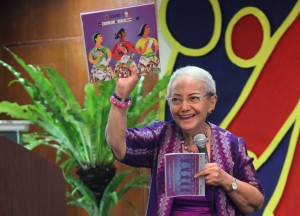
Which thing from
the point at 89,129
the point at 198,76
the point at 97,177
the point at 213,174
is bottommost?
the point at 97,177

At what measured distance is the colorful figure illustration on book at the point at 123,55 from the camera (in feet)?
5.66

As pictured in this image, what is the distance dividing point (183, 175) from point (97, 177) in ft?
7.22

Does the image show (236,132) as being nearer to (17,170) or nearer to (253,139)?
(253,139)

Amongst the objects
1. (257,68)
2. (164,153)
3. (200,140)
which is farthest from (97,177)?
(200,140)

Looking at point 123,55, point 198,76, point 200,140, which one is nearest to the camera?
point 200,140

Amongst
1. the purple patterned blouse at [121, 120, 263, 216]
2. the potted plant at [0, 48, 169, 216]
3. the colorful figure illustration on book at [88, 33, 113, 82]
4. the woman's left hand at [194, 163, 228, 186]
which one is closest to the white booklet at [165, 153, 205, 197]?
the woman's left hand at [194, 163, 228, 186]

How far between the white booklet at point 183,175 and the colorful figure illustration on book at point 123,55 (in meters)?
0.33

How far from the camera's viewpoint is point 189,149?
73.0 inches

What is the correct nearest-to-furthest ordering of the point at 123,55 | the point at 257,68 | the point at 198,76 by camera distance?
1. the point at 123,55
2. the point at 198,76
3. the point at 257,68

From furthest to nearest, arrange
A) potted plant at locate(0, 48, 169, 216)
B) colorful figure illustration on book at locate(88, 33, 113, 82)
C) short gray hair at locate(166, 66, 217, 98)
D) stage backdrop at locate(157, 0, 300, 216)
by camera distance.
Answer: potted plant at locate(0, 48, 169, 216), stage backdrop at locate(157, 0, 300, 216), short gray hair at locate(166, 66, 217, 98), colorful figure illustration on book at locate(88, 33, 113, 82)

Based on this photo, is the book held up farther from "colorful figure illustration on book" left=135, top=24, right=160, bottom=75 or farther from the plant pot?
the plant pot

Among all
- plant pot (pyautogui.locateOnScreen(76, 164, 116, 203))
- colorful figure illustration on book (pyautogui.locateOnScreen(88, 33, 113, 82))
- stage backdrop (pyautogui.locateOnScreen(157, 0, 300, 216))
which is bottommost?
plant pot (pyautogui.locateOnScreen(76, 164, 116, 203))

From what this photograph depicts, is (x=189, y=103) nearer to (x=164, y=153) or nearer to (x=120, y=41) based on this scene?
(x=164, y=153)

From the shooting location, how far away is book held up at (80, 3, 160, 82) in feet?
5.60
